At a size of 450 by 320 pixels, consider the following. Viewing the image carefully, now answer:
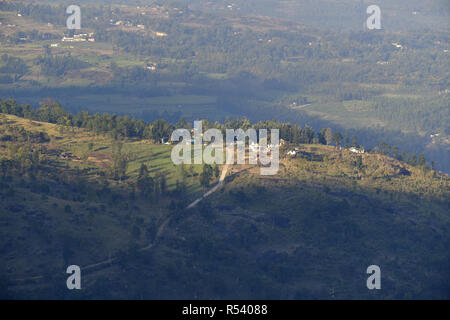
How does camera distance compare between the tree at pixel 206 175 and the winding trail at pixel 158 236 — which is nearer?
the winding trail at pixel 158 236

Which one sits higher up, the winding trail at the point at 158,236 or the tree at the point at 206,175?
the tree at the point at 206,175

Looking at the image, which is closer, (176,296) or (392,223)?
(176,296)

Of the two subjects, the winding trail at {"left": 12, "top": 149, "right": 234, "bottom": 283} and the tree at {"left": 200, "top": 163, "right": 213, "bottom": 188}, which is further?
the tree at {"left": 200, "top": 163, "right": 213, "bottom": 188}

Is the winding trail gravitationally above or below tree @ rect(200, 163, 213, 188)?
below

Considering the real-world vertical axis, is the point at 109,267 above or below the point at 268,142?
below

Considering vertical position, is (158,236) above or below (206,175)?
below

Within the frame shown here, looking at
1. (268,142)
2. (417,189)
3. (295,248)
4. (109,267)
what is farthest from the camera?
(268,142)

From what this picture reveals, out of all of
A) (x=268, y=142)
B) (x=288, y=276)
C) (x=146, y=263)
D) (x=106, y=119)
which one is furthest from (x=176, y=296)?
(x=106, y=119)

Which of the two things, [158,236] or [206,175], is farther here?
[206,175]
